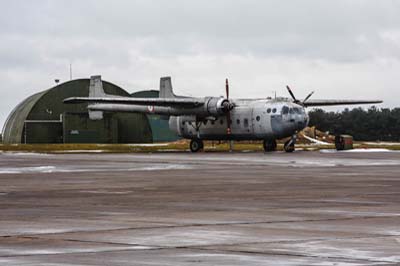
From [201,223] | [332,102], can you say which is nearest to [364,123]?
[332,102]

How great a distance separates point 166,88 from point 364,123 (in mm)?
65377

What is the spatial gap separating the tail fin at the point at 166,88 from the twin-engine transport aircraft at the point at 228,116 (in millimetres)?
1239

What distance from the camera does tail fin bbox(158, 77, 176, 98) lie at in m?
76.0

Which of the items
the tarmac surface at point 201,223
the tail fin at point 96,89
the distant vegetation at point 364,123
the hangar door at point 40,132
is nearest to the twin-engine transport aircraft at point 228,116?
the tail fin at point 96,89

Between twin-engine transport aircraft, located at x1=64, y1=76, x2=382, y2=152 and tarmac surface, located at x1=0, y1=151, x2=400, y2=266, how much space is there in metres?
40.2

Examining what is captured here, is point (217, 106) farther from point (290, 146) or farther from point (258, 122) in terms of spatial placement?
point (290, 146)

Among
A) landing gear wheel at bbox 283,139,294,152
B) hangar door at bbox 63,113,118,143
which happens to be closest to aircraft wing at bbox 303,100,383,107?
landing gear wheel at bbox 283,139,294,152

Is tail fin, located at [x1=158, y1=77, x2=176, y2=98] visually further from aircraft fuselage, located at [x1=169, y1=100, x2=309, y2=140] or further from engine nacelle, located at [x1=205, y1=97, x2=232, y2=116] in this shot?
engine nacelle, located at [x1=205, y1=97, x2=232, y2=116]

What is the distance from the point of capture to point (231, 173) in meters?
30.7

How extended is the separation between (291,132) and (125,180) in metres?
39.7

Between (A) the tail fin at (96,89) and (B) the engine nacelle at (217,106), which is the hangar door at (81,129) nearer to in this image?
(A) the tail fin at (96,89)

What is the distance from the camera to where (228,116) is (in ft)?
225

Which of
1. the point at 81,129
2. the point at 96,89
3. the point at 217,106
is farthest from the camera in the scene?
the point at 81,129

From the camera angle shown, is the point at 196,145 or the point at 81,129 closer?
the point at 196,145
